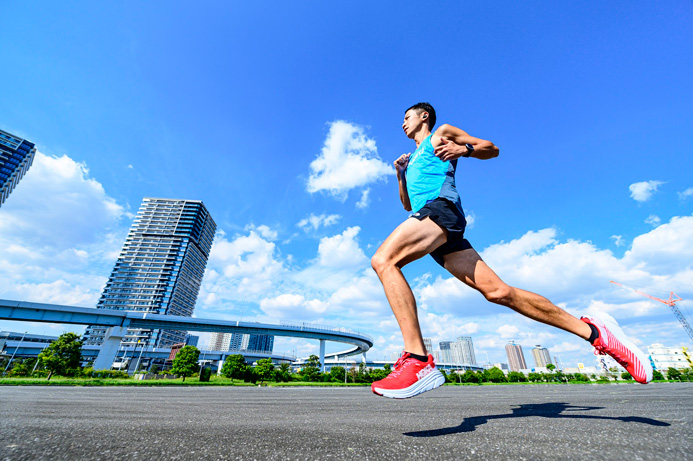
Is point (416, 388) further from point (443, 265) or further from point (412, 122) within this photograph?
point (412, 122)

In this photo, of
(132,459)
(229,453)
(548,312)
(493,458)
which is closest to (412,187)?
(548,312)

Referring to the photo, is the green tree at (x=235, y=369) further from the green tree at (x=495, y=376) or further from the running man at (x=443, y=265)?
the green tree at (x=495, y=376)

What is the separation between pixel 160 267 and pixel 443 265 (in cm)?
12549

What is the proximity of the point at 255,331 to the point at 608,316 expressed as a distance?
194 feet

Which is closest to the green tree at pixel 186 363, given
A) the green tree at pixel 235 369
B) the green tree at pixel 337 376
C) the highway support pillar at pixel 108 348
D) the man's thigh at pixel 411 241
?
the green tree at pixel 235 369

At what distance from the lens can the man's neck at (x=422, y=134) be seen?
2.85 metres

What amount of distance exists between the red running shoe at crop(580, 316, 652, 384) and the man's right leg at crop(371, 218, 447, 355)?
5.12ft

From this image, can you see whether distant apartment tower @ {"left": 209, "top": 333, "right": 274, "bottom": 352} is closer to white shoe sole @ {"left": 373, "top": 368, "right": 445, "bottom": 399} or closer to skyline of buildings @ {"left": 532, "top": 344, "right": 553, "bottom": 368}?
skyline of buildings @ {"left": 532, "top": 344, "right": 553, "bottom": 368}

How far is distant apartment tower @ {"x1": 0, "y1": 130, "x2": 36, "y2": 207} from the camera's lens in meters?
82.0

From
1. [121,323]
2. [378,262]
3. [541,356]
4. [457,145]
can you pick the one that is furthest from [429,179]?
[541,356]

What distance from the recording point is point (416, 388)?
1.88 m

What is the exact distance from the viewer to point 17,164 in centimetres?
8538

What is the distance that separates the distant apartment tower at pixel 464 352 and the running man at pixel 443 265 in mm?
221880

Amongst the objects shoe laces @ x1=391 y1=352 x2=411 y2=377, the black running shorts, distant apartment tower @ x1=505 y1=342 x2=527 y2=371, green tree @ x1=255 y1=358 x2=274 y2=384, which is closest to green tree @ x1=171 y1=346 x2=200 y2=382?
green tree @ x1=255 y1=358 x2=274 y2=384
